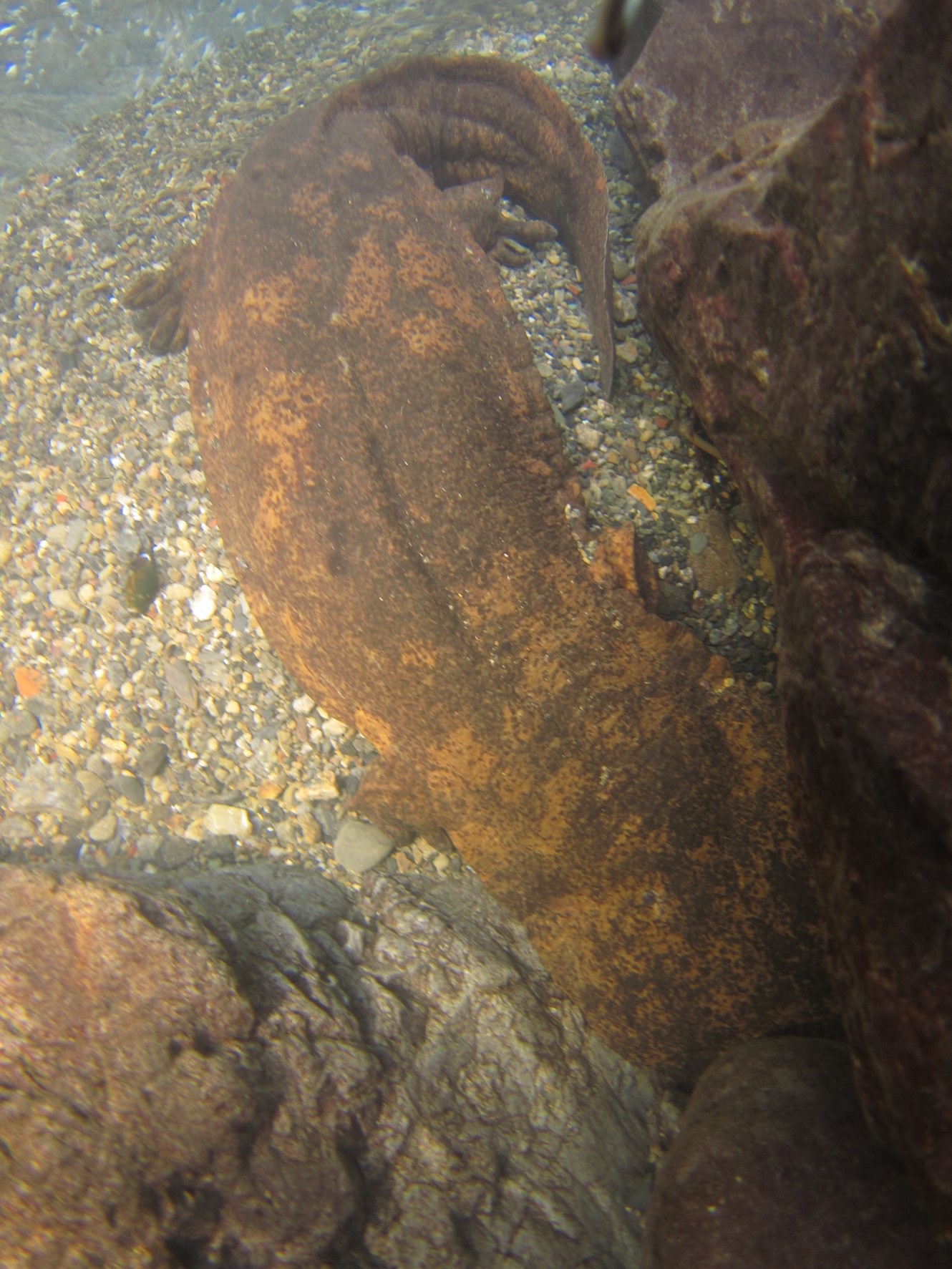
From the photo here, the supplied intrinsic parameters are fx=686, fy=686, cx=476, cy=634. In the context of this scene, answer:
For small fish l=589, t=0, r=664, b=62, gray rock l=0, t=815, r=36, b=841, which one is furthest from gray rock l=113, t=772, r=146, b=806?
small fish l=589, t=0, r=664, b=62

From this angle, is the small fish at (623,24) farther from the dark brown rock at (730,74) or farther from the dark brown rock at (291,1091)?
the dark brown rock at (291,1091)

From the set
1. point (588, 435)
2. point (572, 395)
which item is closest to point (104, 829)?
point (588, 435)

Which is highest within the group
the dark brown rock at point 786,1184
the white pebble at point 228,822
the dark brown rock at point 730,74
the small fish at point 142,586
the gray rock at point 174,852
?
the dark brown rock at point 730,74

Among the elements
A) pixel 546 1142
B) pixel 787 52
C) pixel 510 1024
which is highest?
pixel 787 52

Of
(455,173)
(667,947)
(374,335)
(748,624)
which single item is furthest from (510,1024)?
(455,173)

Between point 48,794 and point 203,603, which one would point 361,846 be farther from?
point 48,794

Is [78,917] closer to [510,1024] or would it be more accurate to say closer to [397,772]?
[397,772]

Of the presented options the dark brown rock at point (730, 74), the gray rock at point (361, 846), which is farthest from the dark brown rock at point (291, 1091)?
the dark brown rock at point (730, 74)
